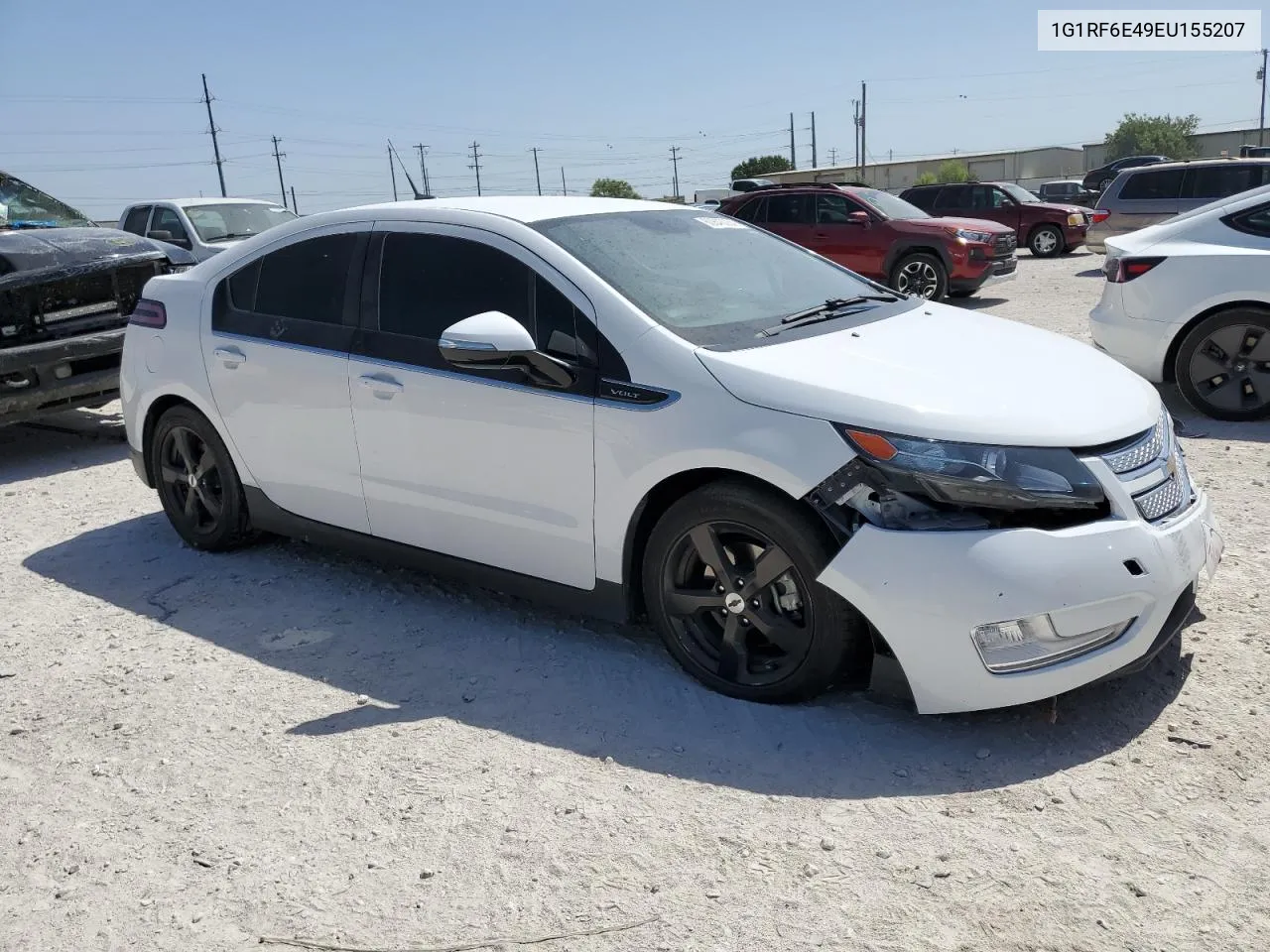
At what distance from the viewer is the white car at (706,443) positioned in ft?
10.3

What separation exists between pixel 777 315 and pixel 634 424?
2.56 ft

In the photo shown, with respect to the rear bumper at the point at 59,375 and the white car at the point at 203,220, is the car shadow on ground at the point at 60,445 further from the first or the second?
the white car at the point at 203,220

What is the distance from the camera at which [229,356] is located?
16.1 feet

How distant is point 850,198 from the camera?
1522cm

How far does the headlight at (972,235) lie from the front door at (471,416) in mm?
11305

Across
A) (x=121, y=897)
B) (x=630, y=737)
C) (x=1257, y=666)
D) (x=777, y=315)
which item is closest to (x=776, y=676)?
(x=630, y=737)

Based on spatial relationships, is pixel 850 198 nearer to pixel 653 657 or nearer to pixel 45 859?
pixel 653 657

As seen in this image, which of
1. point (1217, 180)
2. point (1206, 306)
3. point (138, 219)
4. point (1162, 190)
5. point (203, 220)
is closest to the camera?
point (1206, 306)

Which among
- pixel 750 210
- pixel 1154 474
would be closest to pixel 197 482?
pixel 1154 474

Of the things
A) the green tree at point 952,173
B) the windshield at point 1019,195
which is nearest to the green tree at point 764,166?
the green tree at point 952,173

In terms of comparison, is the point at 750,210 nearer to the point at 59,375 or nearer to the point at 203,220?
the point at 203,220

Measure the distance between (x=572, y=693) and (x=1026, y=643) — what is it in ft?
5.10

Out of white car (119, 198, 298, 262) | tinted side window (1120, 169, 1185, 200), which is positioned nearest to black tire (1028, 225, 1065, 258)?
tinted side window (1120, 169, 1185, 200)

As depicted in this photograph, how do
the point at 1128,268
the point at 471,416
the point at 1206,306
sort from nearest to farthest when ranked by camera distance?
the point at 471,416 → the point at 1206,306 → the point at 1128,268
